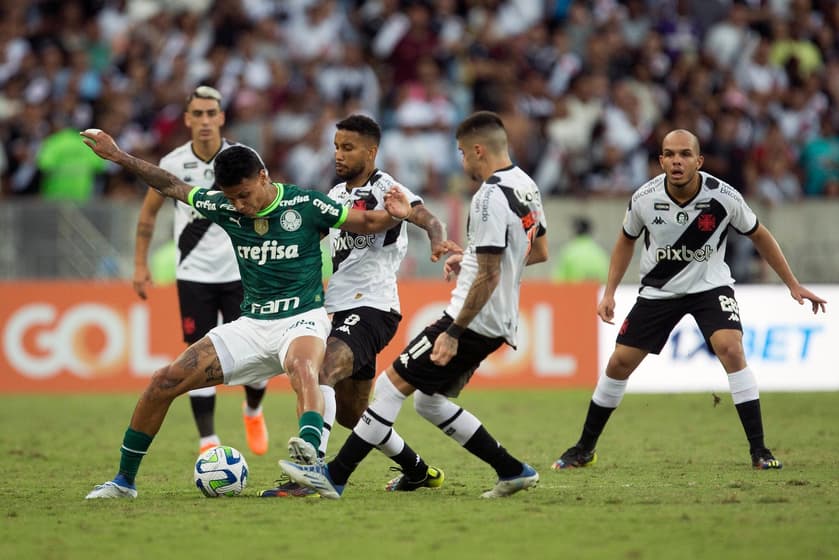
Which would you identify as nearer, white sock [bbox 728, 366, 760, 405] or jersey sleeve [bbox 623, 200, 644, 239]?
white sock [bbox 728, 366, 760, 405]

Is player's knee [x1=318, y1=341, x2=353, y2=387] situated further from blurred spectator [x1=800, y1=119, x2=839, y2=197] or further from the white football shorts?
blurred spectator [x1=800, y1=119, x2=839, y2=197]

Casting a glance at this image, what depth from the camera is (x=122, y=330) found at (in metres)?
17.9

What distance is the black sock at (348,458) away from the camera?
8.51 metres

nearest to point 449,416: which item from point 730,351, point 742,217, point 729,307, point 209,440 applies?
point 730,351

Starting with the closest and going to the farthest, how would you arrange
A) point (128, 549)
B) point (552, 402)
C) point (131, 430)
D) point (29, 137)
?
point (128, 549)
point (131, 430)
point (552, 402)
point (29, 137)

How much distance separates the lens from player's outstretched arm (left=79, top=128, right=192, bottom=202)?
8.92 meters

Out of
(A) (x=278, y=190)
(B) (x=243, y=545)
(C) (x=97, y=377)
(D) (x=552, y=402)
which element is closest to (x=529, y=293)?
(D) (x=552, y=402)

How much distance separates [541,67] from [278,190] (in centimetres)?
1455

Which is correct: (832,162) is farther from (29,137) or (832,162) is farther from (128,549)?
(128,549)

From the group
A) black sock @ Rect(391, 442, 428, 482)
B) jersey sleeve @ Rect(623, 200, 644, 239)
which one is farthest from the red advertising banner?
black sock @ Rect(391, 442, 428, 482)

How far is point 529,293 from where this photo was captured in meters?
18.0

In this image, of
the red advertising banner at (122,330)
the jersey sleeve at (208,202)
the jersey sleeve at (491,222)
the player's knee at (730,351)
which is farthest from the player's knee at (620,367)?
the red advertising banner at (122,330)

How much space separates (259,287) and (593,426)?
3.25 metres

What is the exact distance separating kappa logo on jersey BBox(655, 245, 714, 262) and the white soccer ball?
3.76 meters
